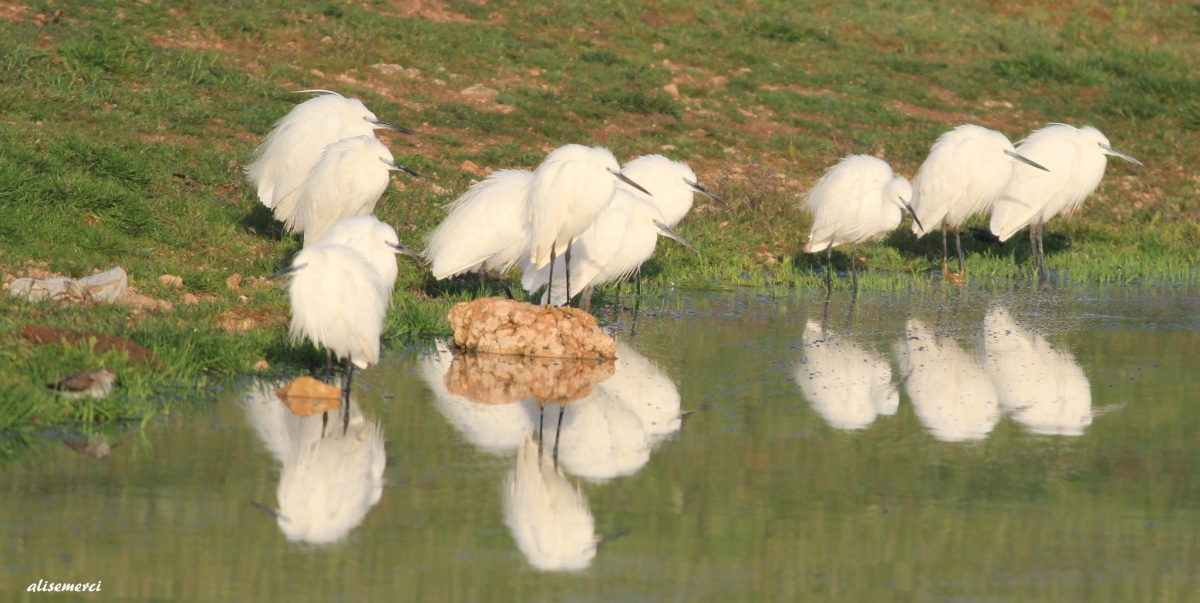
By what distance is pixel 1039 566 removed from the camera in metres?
4.57

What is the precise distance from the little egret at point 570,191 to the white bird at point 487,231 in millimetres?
501

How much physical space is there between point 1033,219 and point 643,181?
12.5 feet

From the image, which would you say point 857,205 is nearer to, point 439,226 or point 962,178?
point 962,178

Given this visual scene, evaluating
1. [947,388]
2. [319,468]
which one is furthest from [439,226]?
[319,468]

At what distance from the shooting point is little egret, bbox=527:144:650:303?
836 cm

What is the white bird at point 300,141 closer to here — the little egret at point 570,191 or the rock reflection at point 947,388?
the little egret at point 570,191

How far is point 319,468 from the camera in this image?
545 centimetres

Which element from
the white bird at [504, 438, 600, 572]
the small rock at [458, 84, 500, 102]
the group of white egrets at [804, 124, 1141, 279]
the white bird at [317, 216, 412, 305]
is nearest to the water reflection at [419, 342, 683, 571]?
the white bird at [504, 438, 600, 572]

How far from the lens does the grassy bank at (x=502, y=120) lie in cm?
920

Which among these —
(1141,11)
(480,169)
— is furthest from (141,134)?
(1141,11)

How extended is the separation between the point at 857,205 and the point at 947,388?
420cm

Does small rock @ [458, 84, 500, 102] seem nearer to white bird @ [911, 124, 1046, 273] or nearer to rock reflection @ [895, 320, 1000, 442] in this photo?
white bird @ [911, 124, 1046, 273]

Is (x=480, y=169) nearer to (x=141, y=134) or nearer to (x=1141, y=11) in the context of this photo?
(x=141, y=134)

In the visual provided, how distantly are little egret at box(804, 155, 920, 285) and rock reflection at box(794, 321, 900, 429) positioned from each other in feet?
8.46
